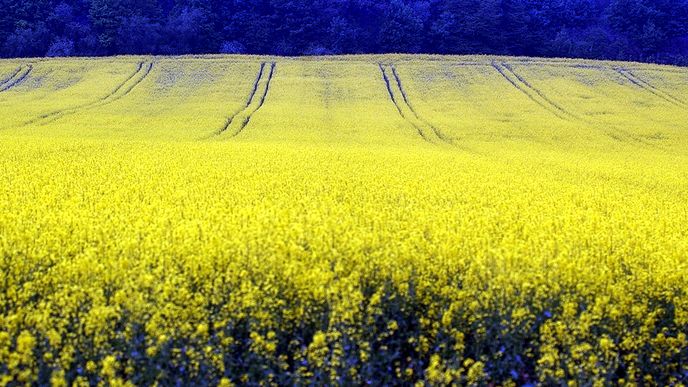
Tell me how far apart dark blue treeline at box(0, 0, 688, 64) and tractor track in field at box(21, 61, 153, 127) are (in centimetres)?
1347

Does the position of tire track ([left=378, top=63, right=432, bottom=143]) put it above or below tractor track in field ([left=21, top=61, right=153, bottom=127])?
below

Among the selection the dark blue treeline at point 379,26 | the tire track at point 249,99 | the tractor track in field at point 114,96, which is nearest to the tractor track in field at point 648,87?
the dark blue treeline at point 379,26

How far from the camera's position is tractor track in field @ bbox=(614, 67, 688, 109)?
37625 millimetres

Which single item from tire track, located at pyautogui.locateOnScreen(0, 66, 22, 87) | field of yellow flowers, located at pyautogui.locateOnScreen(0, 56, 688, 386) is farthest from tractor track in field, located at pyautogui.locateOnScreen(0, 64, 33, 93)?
field of yellow flowers, located at pyautogui.locateOnScreen(0, 56, 688, 386)

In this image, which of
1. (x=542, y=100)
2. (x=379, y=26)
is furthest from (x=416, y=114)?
(x=379, y=26)

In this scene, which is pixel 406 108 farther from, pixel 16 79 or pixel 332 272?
pixel 332 272

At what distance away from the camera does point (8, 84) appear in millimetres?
40188

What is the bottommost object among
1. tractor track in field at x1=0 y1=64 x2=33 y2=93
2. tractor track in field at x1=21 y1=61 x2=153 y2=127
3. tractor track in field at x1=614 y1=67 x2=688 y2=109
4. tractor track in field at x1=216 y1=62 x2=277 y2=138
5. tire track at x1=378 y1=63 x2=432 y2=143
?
tractor track in field at x1=614 y1=67 x2=688 y2=109

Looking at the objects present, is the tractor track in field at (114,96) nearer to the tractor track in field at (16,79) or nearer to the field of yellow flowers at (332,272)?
the tractor track in field at (16,79)

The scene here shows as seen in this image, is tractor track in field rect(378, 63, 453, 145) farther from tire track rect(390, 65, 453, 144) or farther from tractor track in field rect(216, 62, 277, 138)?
tractor track in field rect(216, 62, 277, 138)

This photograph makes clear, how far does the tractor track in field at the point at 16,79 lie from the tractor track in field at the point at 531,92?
2714 centimetres

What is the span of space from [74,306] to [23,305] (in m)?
0.68

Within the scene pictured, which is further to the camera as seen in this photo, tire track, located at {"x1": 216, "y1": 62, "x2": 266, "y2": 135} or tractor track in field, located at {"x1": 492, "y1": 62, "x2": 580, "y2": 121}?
tractor track in field, located at {"x1": 492, "y1": 62, "x2": 580, "y2": 121}

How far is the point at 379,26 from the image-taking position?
62.2m
